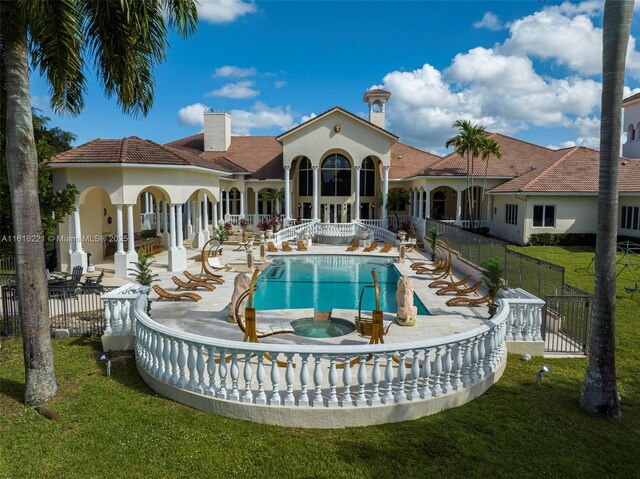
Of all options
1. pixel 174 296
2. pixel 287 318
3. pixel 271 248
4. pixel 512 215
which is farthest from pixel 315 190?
pixel 287 318

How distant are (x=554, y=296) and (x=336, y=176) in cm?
3126

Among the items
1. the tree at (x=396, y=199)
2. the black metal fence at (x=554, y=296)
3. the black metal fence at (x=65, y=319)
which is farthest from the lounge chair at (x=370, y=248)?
the black metal fence at (x=65, y=319)

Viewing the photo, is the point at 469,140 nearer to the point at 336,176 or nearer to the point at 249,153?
the point at 336,176

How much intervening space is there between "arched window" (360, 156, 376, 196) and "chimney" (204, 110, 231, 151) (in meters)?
13.4

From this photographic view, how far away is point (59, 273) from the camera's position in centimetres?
2133

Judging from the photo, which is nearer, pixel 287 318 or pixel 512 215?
pixel 287 318

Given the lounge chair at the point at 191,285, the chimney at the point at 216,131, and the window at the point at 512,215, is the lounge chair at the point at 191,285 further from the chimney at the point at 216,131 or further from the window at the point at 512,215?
the chimney at the point at 216,131

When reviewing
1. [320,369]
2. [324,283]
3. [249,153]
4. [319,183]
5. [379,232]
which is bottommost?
[324,283]

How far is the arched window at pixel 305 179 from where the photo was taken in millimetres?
41656

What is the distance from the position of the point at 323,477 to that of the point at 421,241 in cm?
2776

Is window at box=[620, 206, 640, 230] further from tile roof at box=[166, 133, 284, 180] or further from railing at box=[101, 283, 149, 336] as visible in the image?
railing at box=[101, 283, 149, 336]

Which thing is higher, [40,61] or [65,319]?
[40,61]

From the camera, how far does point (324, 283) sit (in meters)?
21.0

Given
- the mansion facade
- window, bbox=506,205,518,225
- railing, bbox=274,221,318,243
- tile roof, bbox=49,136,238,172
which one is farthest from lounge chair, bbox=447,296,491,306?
window, bbox=506,205,518,225
